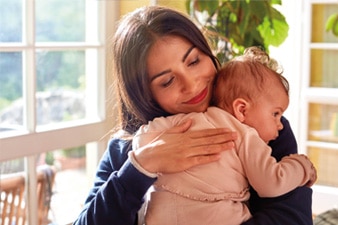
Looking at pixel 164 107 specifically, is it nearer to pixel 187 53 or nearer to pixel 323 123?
pixel 187 53

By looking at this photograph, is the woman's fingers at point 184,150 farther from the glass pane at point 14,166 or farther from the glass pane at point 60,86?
the glass pane at point 60,86

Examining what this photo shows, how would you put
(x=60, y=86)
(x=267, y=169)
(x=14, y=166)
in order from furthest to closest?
(x=60, y=86) → (x=14, y=166) → (x=267, y=169)

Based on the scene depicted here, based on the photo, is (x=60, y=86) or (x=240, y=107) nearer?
(x=240, y=107)

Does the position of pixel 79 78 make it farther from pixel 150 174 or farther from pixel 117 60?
pixel 150 174

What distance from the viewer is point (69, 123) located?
2529 millimetres

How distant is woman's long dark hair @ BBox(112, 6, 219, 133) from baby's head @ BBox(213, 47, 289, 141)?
0.10 meters

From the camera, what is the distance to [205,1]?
2.95m

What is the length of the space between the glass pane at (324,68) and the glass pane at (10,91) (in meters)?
1.80

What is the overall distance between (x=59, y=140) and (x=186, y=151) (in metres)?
1.18

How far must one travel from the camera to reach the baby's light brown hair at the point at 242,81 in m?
1.42

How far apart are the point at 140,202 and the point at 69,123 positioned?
121cm

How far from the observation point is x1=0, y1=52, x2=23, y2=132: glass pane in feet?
7.46

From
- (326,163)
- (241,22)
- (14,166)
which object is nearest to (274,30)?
(241,22)

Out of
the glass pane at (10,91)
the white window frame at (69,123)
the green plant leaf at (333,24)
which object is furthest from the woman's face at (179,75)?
the green plant leaf at (333,24)
